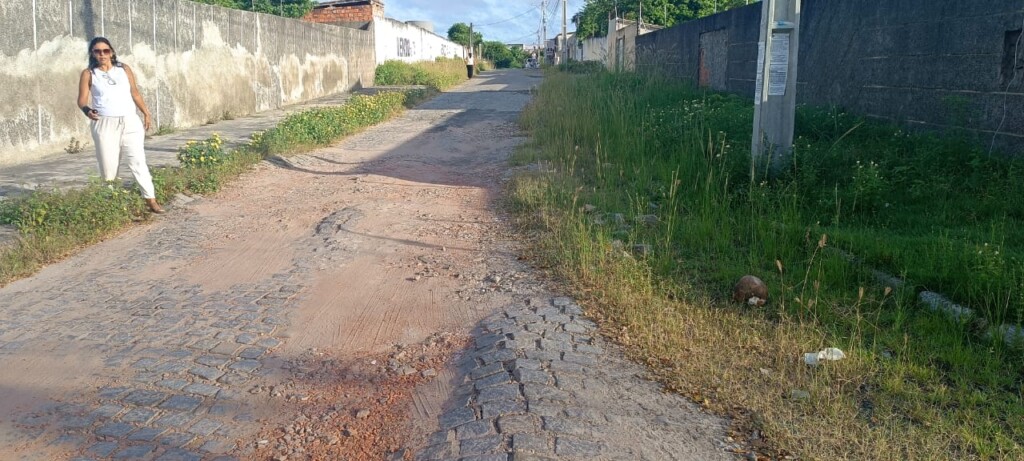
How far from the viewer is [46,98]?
891cm

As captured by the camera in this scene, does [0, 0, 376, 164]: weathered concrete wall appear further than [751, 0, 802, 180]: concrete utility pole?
Yes

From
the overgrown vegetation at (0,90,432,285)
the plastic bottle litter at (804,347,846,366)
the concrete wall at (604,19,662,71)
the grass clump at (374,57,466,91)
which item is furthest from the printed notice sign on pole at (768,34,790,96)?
the grass clump at (374,57,466,91)

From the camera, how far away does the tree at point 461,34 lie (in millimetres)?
75750

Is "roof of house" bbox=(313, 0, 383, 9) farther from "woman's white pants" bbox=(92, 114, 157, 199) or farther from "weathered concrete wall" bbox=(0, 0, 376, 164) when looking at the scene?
"woman's white pants" bbox=(92, 114, 157, 199)

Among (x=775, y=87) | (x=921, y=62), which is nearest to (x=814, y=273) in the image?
(x=775, y=87)

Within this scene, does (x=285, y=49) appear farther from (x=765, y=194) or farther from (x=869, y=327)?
(x=869, y=327)

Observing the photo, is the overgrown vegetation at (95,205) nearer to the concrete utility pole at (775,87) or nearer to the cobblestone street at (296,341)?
the cobblestone street at (296,341)

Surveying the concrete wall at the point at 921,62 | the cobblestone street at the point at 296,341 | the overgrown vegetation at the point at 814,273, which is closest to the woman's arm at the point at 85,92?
the cobblestone street at the point at 296,341

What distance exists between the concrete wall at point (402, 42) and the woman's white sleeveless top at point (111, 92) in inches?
863

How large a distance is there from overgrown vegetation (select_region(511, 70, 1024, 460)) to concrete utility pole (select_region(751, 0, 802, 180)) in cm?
17

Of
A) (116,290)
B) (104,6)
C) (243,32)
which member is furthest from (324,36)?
(116,290)

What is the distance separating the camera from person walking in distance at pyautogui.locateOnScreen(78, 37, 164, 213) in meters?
6.02

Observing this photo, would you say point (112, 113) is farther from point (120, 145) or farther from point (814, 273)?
point (814, 273)

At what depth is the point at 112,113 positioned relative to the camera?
611cm
